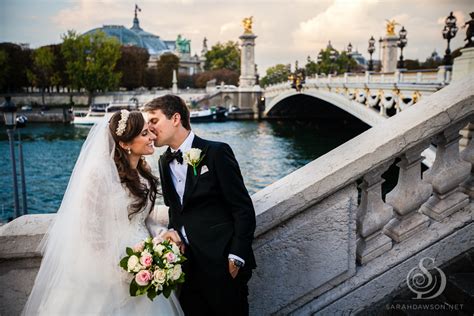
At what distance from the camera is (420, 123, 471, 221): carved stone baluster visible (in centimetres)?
225

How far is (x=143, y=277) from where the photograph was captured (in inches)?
75.7

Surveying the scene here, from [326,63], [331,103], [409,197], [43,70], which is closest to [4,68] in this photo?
[43,70]

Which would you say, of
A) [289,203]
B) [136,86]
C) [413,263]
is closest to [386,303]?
[413,263]

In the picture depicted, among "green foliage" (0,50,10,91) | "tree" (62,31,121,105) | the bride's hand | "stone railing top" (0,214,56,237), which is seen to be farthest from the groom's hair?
"green foliage" (0,50,10,91)

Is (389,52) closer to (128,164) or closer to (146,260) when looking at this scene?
(128,164)

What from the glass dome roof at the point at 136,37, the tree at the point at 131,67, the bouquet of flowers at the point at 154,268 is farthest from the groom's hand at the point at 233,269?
the glass dome roof at the point at 136,37

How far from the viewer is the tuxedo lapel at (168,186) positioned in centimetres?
223

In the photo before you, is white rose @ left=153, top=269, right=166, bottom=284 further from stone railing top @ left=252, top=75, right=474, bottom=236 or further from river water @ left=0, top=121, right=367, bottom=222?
river water @ left=0, top=121, right=367, bottom=222

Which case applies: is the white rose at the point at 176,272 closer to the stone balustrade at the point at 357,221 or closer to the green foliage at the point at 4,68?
the stone balustrade at the point at 357,221

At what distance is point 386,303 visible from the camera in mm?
Answer: 2268

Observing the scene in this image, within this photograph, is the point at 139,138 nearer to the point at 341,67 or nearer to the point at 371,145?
the point at 371,145

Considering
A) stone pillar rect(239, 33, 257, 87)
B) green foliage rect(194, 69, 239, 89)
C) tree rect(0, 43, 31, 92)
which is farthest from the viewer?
green foliage rect(194, 69, 239, 89)

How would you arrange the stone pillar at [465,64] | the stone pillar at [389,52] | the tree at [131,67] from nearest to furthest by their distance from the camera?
the stone pillar at [465,64], the stone pillar at [389,52], the tree at [131,67]

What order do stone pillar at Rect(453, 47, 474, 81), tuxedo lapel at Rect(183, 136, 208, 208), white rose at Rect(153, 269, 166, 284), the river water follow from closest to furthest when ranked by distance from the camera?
white rose at Rect(153, 269, 166, 284), tuxedo lapel at Rect(183, 136, 208, 208), stone pillar at Rect(453, 47, 474, 81), the river water
